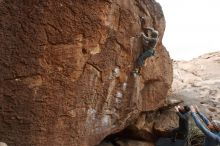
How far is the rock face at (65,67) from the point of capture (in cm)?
586

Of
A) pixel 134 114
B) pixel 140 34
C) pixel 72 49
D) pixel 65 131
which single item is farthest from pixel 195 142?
pixel 72 49

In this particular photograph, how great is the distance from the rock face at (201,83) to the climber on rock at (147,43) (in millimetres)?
3881

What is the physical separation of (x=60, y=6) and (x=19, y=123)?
2158mm

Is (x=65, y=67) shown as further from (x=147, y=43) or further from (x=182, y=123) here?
(x=182, y=123)

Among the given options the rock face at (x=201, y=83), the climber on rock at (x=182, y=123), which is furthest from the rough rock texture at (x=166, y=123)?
the rock face at (x=201, y=83)

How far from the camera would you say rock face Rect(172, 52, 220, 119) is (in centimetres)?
1098

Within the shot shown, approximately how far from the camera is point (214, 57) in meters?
14.9

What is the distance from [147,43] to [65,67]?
6.86ft

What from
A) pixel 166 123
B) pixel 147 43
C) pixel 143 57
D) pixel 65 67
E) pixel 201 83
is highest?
pixel 147 43

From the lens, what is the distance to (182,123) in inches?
358

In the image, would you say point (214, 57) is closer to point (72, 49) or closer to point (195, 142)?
point (195, 142)

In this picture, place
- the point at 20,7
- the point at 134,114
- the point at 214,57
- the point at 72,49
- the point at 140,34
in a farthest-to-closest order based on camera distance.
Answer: the point at 214,57 < the point at 134,114 < the point at 140,34 < the point at 72,49 < the point at 20,7

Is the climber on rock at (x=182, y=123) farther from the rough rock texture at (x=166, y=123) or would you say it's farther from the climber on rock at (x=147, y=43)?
the climber on rock at (x=147, y=43)

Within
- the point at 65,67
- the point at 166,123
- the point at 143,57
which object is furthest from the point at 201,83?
the point at 65,67
